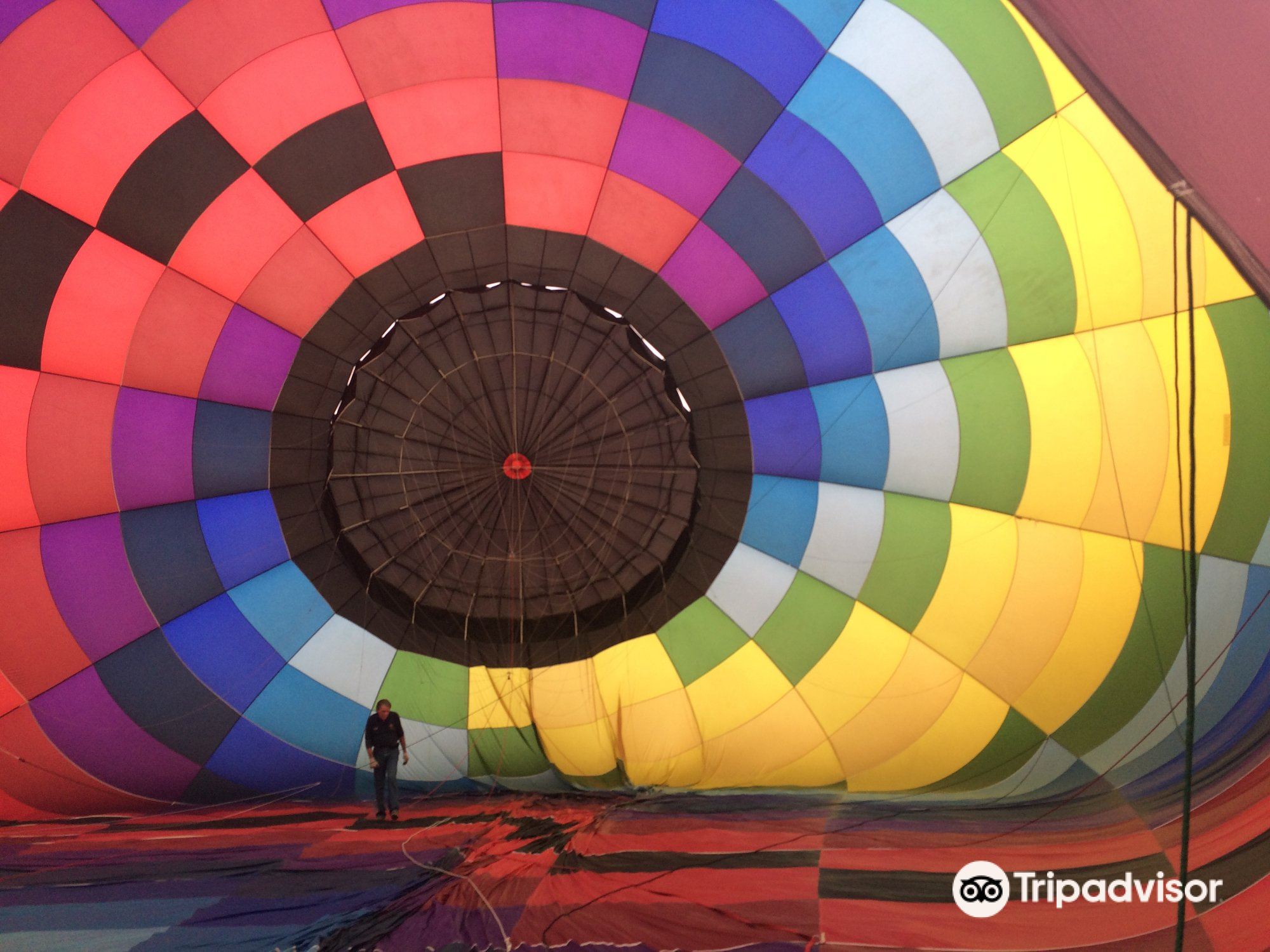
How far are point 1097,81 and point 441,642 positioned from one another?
13.2 feet

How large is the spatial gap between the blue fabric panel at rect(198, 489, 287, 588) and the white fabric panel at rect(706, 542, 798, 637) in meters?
2.22

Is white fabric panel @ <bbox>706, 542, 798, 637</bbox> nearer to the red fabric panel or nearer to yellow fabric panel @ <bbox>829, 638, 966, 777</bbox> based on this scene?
yellow fabric panel @ <bbox>829, 638, 966, 777</bbox>

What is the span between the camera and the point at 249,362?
4660mm

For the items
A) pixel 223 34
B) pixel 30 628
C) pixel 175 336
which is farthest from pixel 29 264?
pixel 30 628

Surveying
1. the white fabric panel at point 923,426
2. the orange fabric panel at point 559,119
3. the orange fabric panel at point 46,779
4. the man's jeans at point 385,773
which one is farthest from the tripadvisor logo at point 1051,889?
the orange fabric panel at point 46,779

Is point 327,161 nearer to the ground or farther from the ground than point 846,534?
farther from the ground

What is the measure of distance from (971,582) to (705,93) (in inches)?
101

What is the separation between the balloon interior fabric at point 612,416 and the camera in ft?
13.4

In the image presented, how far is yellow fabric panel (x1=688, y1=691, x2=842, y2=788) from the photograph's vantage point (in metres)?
4.93

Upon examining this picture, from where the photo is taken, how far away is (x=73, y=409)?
14.6 ft

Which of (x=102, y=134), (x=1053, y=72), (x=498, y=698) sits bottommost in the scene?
(x=498, y=698)

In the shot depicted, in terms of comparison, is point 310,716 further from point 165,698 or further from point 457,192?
point 457,192

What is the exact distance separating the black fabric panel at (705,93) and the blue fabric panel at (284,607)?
2.86 m

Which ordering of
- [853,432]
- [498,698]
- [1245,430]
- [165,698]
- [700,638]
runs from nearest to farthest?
1. [1245,430]
2. [853,432]
3. [165,698]
4. [700,638]
5. [498,698]
